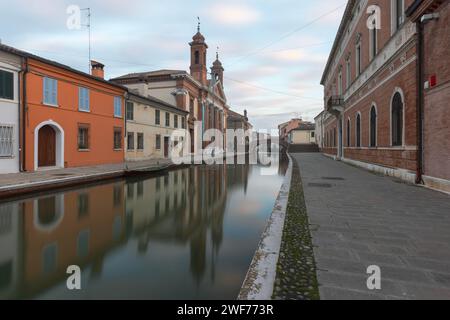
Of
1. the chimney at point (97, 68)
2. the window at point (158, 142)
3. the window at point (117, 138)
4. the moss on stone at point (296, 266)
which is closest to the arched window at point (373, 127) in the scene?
the moss on stone at point (296, 266)

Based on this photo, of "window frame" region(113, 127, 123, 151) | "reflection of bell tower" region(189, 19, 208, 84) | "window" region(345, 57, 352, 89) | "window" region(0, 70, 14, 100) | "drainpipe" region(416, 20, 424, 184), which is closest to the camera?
"drainpipe" region(416, 20, 424, 184)

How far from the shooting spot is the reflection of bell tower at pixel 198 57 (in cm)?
4266

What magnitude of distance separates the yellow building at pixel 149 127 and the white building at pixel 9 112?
362 inches

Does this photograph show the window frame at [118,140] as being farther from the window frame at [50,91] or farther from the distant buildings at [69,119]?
the window frame at [50,91]

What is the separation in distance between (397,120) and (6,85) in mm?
17144

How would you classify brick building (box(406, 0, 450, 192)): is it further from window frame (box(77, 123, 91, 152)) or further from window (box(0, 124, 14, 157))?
window frame (box(77, 123, 91, 152))

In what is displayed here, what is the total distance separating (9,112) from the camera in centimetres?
1305

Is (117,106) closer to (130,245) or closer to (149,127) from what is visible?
(149,127)

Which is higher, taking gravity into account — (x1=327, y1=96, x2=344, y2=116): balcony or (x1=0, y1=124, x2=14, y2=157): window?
(x1=327, y1=96, x2=344, y2=116): balcony

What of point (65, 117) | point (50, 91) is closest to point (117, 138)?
point (65, 117)

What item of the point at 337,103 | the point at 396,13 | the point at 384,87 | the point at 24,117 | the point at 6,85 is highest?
the point at 396,13

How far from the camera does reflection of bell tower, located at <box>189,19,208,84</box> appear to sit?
42656 millimetres

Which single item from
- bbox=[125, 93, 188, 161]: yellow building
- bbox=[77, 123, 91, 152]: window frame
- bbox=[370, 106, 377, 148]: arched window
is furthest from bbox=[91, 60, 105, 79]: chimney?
bbox=[370, 106, 377, 148]: arched window

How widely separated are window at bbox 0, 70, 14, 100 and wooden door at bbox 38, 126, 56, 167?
2573mm
